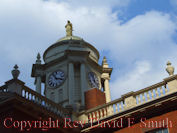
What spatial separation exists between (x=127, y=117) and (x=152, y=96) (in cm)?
164

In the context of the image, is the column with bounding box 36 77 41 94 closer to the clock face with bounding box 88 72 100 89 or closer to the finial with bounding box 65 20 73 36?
the clock face with bounding box 88 72 100 89

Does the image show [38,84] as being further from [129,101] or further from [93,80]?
[129,101]

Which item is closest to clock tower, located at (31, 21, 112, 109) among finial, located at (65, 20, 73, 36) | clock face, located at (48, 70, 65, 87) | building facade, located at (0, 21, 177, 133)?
clock face, located at (48, 70, 65, 87)

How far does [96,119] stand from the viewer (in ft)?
61.5

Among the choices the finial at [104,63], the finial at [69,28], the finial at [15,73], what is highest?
the finial at [69,28]

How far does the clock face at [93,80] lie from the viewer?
34.1m

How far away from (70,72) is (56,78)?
2031 mm

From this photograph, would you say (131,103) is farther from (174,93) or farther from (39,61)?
(39,61)

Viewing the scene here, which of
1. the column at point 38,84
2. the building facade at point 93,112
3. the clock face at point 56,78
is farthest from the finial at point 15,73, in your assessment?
the column at point 38,84

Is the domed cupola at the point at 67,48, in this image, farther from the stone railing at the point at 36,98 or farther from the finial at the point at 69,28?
the stone railing at the point at 36,98

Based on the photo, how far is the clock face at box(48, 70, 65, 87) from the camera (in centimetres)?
3365

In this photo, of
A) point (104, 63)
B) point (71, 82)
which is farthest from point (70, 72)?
point (104, 63)

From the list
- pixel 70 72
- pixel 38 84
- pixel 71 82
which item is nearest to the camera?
pixel 71 82

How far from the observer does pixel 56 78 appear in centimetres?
3422
